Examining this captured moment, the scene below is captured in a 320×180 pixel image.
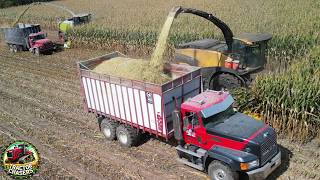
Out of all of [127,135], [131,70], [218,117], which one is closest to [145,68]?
[131,70]

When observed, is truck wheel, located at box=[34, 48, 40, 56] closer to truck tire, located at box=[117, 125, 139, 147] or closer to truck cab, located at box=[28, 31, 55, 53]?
truck cab, located at box=[28, 31, 55, 53]

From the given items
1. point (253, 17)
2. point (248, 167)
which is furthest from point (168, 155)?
point (253, 17)

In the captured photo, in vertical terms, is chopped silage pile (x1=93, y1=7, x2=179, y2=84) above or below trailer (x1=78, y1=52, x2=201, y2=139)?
above

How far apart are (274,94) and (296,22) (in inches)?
470

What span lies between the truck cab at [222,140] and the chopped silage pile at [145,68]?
5.84ft

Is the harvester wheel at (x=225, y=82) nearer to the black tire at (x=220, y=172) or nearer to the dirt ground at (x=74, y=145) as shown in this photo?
the dirt ground at (x=74, y=145)

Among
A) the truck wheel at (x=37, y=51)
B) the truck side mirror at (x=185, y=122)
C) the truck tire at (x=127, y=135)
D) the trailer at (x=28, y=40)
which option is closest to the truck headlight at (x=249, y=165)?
the truck side mirror at (x=185, y=122)

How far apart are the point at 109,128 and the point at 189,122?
11.5ft

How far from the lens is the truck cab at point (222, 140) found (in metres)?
8.70

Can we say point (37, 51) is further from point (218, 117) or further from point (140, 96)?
point (218, 117)

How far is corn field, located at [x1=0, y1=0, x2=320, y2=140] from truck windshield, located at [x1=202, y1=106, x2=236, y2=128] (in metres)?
2.44

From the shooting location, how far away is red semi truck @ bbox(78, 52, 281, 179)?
884cm

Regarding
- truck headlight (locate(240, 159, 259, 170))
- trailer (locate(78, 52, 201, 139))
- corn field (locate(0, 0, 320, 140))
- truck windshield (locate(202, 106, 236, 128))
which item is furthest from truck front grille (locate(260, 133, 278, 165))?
trailer (locate(78, 52, 201, 139))

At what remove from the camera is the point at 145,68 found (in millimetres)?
11555
